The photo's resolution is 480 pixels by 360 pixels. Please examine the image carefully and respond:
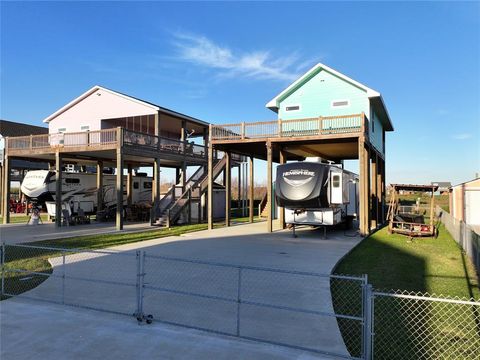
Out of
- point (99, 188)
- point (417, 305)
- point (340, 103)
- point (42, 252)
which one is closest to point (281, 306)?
point (417, 305)

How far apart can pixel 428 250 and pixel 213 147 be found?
1241 centimetres

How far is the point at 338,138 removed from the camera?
18.0m

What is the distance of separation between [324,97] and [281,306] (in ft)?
58.6

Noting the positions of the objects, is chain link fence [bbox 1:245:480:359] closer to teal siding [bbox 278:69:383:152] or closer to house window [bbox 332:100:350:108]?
teal siding [bbox 278:69:383:152]

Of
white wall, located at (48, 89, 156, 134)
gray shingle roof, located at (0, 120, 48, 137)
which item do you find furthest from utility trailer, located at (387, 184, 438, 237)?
gray shingle roof, located at (0, 120, 48, 137)

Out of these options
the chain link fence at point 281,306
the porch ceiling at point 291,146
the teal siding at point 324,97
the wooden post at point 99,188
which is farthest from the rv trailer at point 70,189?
the chain link fence at point 281,306

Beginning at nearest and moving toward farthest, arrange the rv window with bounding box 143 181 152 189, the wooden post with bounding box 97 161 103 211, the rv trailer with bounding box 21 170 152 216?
the rv trailer with bounding box 21 170 152 216 → the wooden post with bounding box 97 161 103 211 → the rv window with bounding box 143 181 152 189

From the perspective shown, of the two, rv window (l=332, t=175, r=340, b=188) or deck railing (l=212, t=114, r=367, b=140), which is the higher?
deck railing (l=212, t=114, r=367, b=140)

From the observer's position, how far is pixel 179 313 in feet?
22.3

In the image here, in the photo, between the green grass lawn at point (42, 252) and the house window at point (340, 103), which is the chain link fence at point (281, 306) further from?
the house window at point (340, 103)

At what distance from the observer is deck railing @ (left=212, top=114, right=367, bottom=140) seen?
18077mm

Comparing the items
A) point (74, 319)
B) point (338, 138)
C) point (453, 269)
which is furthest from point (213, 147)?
point (74, 319)

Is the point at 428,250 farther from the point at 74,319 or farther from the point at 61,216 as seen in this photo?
the point at 61,216

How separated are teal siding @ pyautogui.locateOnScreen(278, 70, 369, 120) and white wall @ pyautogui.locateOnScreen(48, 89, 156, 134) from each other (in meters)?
9.50
